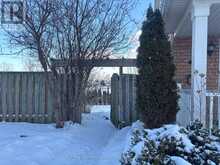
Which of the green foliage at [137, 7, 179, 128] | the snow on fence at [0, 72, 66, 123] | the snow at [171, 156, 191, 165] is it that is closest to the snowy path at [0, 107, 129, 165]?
the snow on fence at [0, 72, 66, 123]

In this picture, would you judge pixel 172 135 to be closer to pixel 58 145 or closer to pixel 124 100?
pixel 58 145

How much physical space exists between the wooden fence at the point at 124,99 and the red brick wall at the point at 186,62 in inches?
62.3

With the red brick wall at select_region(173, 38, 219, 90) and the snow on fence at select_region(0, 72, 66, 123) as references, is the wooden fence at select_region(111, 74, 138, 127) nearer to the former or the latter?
the red brick wall at select_region(173, 38, 219, 90)

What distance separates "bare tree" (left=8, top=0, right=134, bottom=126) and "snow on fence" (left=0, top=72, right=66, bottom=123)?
2.59 ft

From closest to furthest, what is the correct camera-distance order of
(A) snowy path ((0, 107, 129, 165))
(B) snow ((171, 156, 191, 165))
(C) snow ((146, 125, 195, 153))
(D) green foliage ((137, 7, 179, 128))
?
(B) snow ((171, 156, 191, 165)) → (C) snow ((146, 125, 195, 153)) → (A) snowy path ((0, 107, 129, 165)) → (D) green foliage ((137, 7, 179, 128))

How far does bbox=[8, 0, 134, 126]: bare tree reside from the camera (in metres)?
11.1

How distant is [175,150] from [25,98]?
29.8 feet

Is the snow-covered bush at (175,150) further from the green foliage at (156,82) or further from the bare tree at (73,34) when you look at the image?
the bare tree at (73,34)

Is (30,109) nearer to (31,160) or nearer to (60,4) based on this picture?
(60,4)

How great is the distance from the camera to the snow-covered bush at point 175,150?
3984mm

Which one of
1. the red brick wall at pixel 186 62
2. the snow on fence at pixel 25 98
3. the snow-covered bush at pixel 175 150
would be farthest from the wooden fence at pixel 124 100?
the snow-covered bush at pixel 175 150

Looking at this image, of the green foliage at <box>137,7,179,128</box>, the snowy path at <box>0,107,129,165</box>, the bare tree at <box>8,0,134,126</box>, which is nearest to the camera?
the snowy path at <box>0,107,129,165</box>

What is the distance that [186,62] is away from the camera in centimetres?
1288

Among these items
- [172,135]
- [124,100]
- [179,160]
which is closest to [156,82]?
[124,100]
